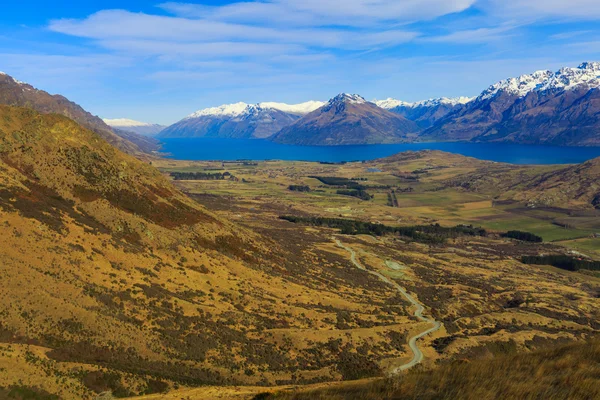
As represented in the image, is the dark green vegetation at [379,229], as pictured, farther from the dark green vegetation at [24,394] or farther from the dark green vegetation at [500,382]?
the dark green vegetation at [500,382]

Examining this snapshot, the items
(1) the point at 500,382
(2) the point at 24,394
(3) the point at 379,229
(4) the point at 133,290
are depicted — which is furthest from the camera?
(3) the point at 379,229

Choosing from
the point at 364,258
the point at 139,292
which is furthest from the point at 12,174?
the point at 364,258

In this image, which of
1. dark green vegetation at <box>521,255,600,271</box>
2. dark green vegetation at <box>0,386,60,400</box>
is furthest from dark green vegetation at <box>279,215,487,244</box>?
dark green vegetation at <box>0,386,60,400</box>

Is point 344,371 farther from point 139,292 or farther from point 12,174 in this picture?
point 12,174

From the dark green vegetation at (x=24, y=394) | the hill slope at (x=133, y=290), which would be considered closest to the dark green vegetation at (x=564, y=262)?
the hill slope at (x=133, y=290)

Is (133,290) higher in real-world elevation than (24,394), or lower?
higher

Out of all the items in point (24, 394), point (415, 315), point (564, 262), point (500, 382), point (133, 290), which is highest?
point (500, 382)

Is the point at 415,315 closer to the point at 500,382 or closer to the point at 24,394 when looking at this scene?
the point at 24,394

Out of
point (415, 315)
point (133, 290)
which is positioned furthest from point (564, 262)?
point (133, 290)
